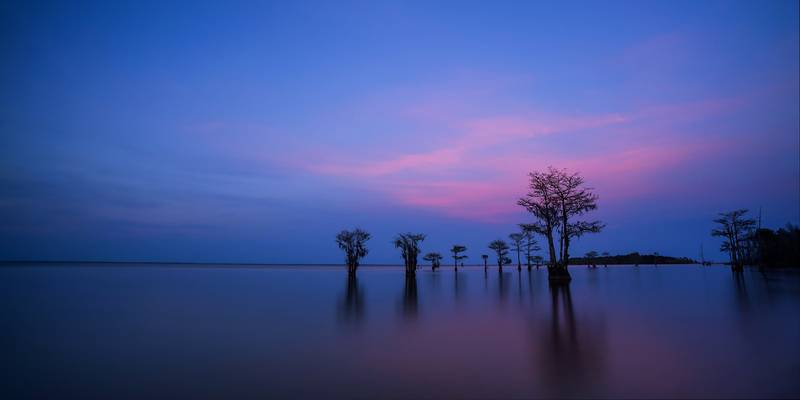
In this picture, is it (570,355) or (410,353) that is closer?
(570,355)

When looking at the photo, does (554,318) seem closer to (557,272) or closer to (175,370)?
(175,370)

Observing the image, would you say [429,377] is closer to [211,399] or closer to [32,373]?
[211,399]

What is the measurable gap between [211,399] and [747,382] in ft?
22.6

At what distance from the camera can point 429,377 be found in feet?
17.3

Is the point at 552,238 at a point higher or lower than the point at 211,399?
higher

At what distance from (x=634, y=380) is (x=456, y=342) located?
3341mm

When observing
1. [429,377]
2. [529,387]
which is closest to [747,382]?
[529,387]

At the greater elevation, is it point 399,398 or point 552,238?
point 552,238

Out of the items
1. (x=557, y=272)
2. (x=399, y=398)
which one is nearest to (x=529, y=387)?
(x=399, y=398)

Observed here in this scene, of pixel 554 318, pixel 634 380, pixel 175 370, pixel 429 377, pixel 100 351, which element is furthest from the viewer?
pixel 554 318

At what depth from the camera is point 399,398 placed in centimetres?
445

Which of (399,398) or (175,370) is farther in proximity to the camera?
(175,370)

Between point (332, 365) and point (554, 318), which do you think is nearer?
point (332, 365)

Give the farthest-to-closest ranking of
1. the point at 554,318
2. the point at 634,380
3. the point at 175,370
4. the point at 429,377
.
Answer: the point at 554,318, the point at 175,370, the point at 429,377, the point at 634,380
